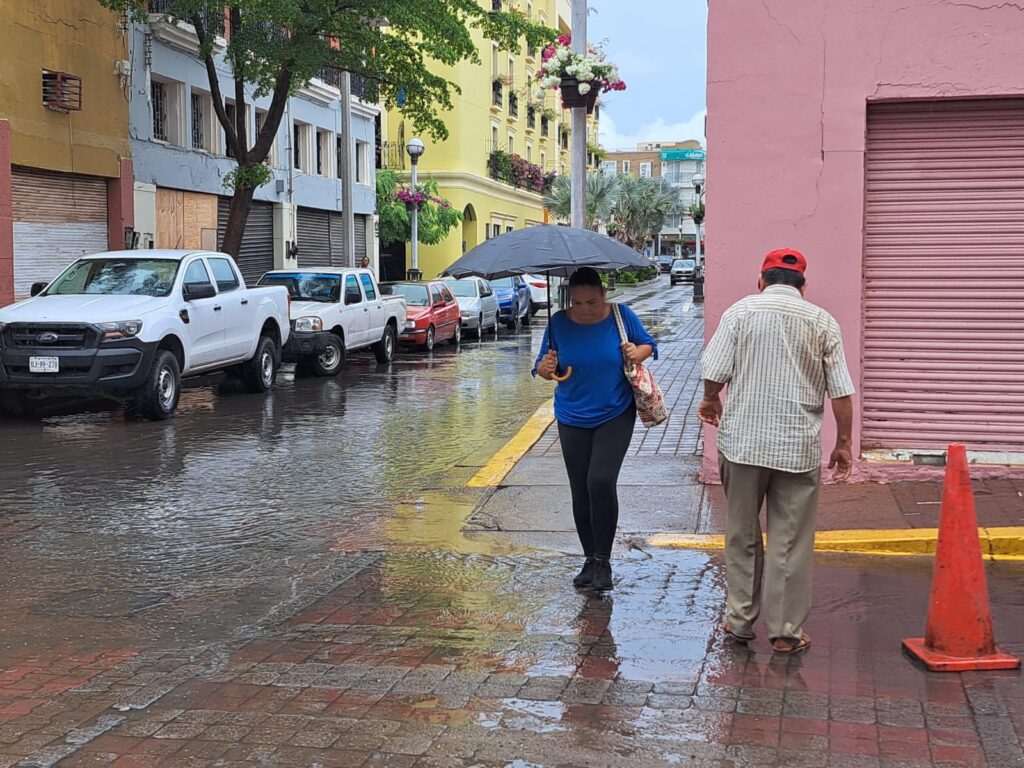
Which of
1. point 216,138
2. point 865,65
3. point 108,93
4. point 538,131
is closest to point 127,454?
point 865,65

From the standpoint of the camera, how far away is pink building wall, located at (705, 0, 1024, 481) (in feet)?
27.6

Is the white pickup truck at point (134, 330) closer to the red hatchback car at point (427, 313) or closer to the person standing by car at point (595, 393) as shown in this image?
the red hatchback car at point (427, 313)

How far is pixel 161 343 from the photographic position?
1373cm

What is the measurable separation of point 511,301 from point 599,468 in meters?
26.6

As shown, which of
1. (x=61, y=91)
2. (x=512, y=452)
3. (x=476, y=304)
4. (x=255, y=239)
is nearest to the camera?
(x=512, y=452)

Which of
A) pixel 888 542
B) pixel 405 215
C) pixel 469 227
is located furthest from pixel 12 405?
pixel 469 227

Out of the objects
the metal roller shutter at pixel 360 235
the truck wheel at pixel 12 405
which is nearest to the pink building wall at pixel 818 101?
the truck wheel at pixel 12 405

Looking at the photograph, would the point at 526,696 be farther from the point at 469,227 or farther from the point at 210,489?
the point at 469,227

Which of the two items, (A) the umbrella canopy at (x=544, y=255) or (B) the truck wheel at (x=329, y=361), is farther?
(B) the truck wheel at (x=329, y=361)

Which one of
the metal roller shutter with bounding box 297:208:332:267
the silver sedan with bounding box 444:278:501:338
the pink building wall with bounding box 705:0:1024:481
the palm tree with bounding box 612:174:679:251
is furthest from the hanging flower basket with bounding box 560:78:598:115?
the palm tree with bounding box 612:174:679:251

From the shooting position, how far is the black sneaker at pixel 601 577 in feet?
20.9

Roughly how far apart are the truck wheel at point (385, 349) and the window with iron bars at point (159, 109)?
7.09 metres

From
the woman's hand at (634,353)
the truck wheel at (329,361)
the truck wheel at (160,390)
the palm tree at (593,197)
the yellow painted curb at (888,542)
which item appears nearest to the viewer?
the woman's hand at (634,353)

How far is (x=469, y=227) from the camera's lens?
50.7 meters
